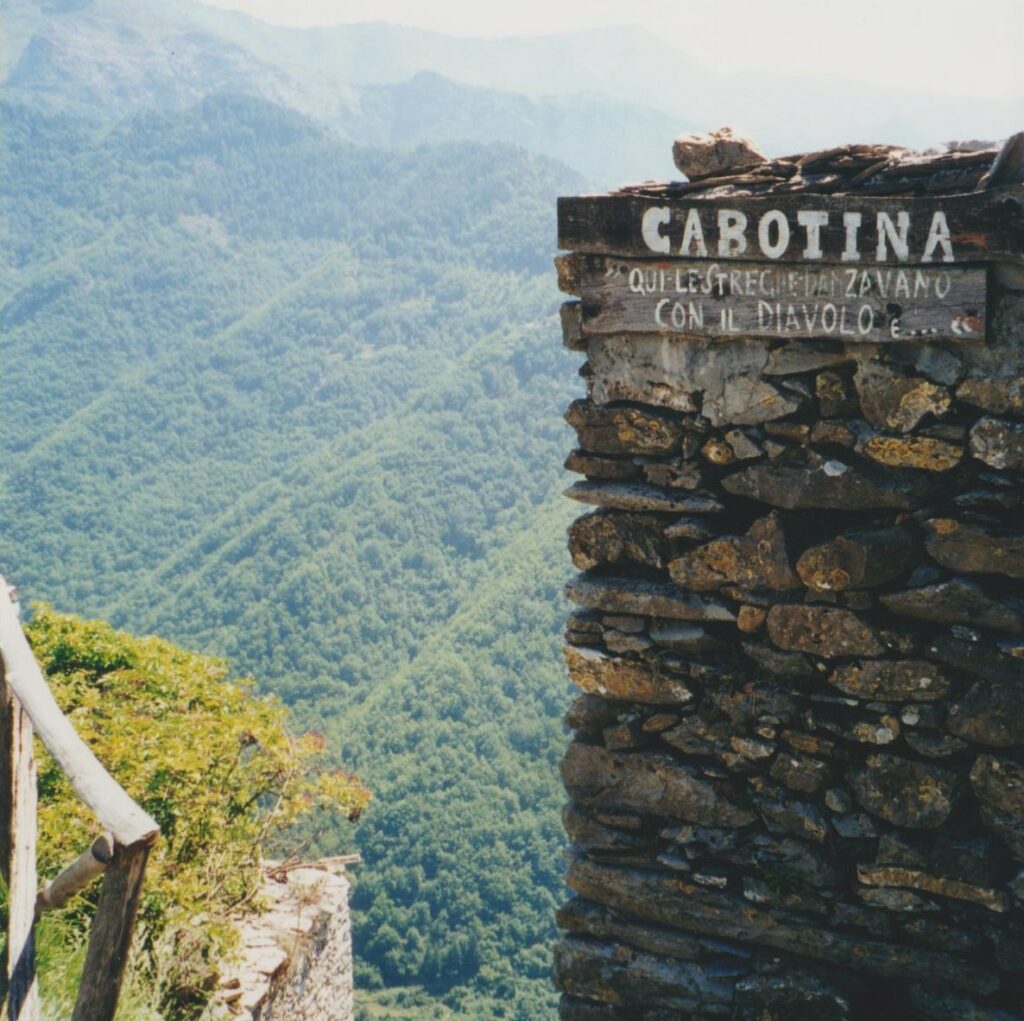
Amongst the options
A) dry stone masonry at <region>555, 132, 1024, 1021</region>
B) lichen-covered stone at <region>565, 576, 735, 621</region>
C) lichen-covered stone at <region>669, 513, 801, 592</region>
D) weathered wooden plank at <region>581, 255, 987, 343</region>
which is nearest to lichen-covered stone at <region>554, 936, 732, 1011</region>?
dry stone masonry at <region>555, 132, 1024, 1021</region>

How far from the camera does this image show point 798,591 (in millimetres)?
4148

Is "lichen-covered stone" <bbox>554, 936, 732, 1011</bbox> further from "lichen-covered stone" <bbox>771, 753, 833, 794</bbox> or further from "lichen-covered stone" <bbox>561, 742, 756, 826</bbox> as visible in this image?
"lichen-covered stone" <bbox>771, 753, 833, 794</bbox>

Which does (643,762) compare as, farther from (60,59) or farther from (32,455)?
(60,59)

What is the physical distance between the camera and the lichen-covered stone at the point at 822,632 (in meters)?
4.01

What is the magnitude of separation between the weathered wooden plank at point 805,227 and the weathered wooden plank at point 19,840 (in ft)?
7.67

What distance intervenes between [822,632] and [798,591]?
0.16m

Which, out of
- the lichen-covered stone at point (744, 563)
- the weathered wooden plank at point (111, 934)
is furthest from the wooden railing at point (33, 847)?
the lichen-covered stone at point (744, 563)

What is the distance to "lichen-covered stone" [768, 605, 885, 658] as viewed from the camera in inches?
158

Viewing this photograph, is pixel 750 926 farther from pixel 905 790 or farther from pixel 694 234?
pixel 694 234

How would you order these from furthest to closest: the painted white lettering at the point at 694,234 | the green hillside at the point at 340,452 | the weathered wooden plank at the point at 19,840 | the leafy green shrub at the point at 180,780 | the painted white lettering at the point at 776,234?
1. the green hillside at the point at 340,452
2. the leafy green shrub at the point at 180,780
3. the painted white lettering at the point at 694,234
4. the painted white lettering at the point at 776,234
5. the weathered wooden plank at the point at 19,840

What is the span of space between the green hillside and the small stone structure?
22.6m

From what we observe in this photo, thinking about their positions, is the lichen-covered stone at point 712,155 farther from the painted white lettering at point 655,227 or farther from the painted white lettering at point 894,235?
the painted white lettering at point 894,235

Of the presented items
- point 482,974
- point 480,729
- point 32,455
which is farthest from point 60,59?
point 482,974

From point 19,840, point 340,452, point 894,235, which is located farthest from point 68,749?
point 340,452
